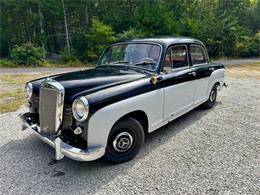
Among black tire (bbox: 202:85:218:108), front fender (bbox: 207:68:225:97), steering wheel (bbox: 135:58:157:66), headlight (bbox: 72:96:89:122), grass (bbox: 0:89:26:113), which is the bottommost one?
grass (bbox: 0:89:26:113)

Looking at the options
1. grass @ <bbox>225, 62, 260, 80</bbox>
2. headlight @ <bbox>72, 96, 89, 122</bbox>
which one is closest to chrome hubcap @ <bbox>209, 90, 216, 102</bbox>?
headlight @ <bbox>72, 96, 89, 122</bbox>

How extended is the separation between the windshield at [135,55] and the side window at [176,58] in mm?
211

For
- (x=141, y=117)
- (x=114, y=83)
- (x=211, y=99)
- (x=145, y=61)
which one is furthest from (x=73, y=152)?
(x=211, y=99)

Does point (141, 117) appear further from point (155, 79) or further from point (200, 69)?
point (200, 69)

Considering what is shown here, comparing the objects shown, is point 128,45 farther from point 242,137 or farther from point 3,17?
point 3,17

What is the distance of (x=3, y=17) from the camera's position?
2547 cm

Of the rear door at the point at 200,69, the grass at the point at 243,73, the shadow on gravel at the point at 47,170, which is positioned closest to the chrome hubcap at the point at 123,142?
the shadow on gravel at the point at 47,170

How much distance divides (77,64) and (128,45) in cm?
1362

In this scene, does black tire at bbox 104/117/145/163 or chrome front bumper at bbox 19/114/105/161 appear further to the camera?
black tire at bbox 104/117/145/163

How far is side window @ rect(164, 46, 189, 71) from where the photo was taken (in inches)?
145

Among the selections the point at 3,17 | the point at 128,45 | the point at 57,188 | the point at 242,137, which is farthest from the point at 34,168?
the point at 3,17

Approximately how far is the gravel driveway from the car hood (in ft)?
3.46

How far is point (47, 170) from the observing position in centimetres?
295

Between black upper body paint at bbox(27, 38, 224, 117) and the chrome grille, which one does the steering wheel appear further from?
the chrome grille
